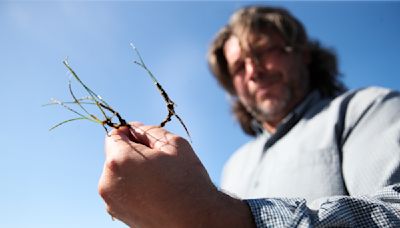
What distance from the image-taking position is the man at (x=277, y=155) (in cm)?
88

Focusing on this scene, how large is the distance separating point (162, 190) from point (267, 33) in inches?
118

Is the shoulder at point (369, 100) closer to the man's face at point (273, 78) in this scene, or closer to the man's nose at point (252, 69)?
the man's face at point (273, 78)

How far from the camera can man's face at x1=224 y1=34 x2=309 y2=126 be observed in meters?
3.31

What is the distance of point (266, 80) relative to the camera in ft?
10.9

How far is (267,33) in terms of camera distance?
361cm

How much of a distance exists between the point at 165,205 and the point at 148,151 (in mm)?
134

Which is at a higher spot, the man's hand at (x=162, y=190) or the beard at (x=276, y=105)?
the man's hand at (x=162, y=190)

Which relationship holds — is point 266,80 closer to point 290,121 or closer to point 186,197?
point 290,121

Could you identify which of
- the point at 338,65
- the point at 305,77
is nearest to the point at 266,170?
the point at 305,77

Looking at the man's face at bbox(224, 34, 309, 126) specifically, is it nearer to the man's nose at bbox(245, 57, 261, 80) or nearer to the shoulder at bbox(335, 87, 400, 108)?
the man's nose at bbox(245, 57, 261, 80)

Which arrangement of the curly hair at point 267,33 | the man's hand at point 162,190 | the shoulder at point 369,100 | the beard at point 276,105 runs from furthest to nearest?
1. the curly hair at point 267,33
2. the beard at point 276,105
3. the shoulder at point 369,100
4. the man's hand at point 162,190

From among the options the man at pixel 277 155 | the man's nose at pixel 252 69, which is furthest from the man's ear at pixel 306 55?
the man's nose at pixel 252 69

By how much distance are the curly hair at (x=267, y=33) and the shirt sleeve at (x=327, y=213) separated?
8.43 feet

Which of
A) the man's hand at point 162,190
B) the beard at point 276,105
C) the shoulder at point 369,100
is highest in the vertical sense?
the man's hand at point 162,190
